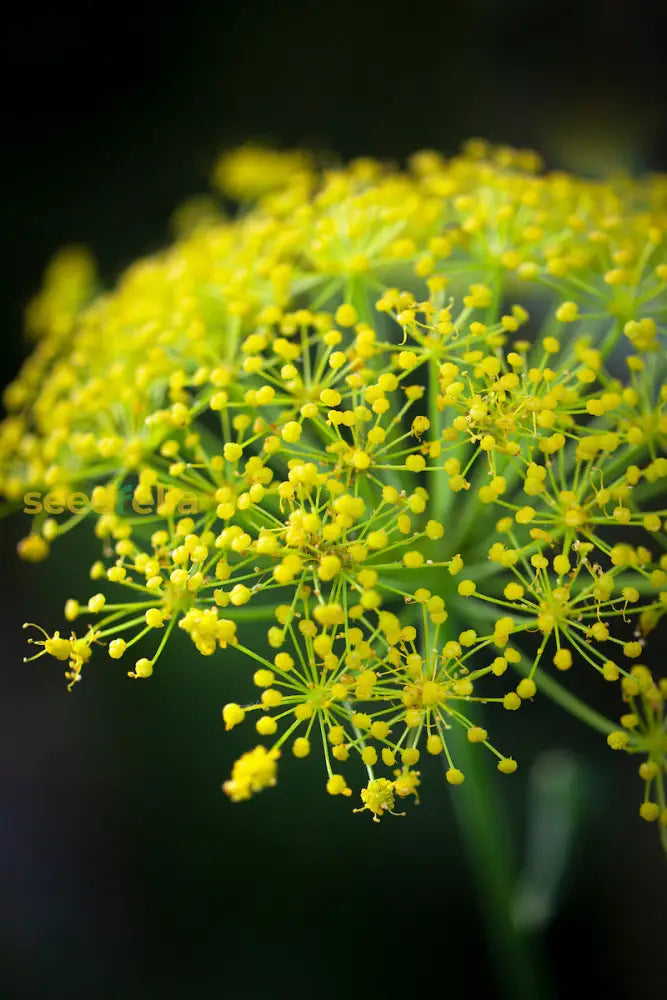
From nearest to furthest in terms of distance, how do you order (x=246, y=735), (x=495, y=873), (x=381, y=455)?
(x=381, y=455)
(x=495, y=873)
(x=246, y=735)

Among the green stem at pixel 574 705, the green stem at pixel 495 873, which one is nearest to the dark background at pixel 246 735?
the green stem at pixel 495 873

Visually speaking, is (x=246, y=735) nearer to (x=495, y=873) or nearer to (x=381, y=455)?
(x=495, y=873)

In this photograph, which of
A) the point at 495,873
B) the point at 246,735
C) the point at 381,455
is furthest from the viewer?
the point at 246,735

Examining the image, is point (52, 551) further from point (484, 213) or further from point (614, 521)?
point (614, 521)
